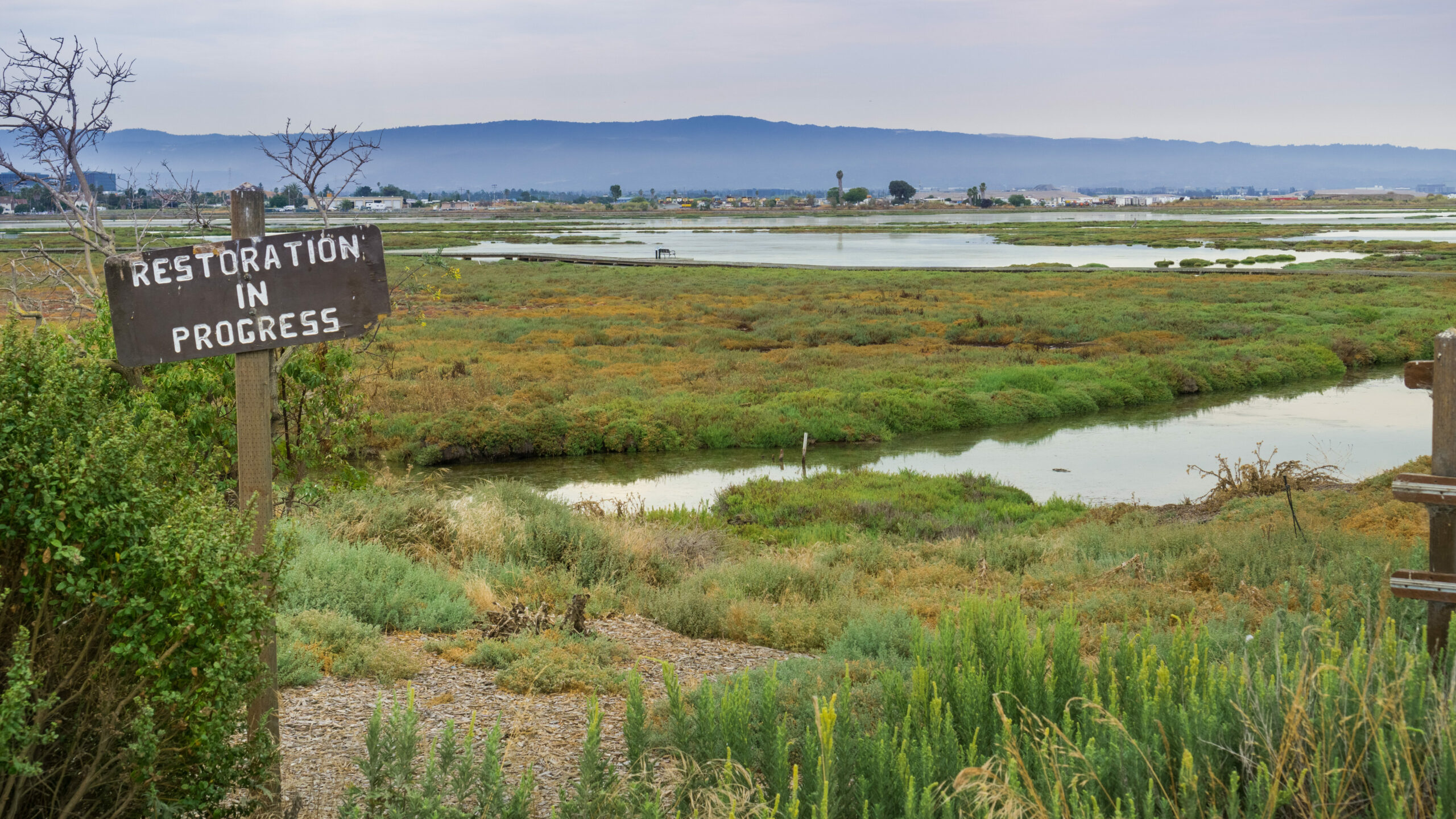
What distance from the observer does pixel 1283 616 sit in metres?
6.39

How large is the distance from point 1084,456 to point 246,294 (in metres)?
19.3

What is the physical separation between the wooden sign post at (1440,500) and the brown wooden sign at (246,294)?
15.0ft

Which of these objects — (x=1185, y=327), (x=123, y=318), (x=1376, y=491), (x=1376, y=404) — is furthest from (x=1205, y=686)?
(x=1185, y=327)

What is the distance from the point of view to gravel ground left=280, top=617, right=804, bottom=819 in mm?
4477

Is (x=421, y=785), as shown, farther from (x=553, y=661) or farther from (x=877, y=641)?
(x=877, y=641)

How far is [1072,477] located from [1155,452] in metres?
3.04

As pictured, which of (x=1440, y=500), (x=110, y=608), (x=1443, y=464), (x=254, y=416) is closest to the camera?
(x=110, y=608)

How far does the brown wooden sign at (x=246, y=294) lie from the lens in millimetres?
3959

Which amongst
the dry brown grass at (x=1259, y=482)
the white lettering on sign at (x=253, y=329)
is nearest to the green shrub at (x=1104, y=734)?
the white lettering on sign at (x=253, y=329)

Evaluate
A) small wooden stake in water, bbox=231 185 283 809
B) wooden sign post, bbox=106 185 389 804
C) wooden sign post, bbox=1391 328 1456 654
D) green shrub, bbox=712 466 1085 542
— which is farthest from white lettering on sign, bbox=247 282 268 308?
green shrub, bbox=712 466 1085 542

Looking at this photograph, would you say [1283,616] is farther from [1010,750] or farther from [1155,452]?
[1155,452]

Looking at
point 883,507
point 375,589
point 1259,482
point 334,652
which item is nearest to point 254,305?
point 334,652

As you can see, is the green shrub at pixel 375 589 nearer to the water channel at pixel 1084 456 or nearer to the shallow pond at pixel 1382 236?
the water channel at pixel 1084 456

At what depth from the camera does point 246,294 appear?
13.5 ft
